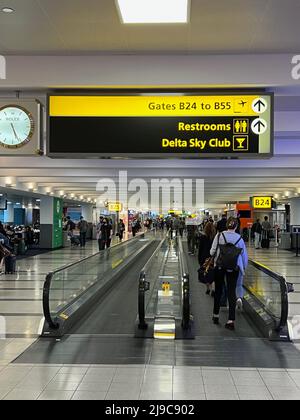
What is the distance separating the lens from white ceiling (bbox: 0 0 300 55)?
4641 mm

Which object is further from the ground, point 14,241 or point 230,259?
point 230,259

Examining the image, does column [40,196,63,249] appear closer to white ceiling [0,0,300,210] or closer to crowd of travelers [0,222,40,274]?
crowd of travelers [0,222,40,274]

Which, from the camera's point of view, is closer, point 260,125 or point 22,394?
point 22,394

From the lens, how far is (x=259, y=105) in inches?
213

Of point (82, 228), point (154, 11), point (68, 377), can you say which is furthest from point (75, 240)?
point (154, 11)

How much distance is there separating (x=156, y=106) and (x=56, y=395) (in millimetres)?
3342

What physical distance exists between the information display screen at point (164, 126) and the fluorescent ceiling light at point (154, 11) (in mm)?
890

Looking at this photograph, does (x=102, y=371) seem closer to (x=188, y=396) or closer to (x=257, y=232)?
(x=188, y=396)

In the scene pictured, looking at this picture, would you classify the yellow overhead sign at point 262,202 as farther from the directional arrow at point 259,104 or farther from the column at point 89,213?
the directional arrow at point 259,104

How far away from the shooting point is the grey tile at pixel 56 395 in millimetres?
4660

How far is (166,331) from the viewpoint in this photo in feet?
25.2

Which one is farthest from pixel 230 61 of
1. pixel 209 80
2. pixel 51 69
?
pixel 51 69

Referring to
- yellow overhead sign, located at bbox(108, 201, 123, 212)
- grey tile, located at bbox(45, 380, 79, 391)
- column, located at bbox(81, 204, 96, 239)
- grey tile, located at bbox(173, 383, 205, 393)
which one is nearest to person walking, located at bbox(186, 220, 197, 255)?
yellow overhead sign, located at bbox(108, 201, 123, 212)

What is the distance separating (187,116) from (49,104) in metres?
1.64
